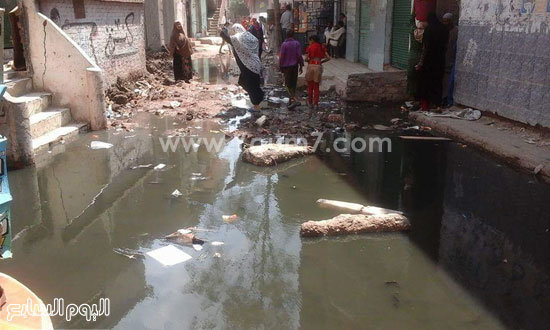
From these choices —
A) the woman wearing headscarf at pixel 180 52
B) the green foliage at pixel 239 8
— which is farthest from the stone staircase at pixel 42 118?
the green foliage at pixel 239 8

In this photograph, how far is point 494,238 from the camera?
14.5 ft

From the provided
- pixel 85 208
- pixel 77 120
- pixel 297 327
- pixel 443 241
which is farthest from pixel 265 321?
pixel 77 120

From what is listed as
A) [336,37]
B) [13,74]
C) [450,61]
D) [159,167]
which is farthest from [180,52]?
[159,167]

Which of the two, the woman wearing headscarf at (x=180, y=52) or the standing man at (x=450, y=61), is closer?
the standing man at (x=450, y=61)

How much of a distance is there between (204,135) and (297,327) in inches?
221

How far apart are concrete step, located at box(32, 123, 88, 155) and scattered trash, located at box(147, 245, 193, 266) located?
3.77 meters

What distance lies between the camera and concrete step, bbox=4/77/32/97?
25.4ft

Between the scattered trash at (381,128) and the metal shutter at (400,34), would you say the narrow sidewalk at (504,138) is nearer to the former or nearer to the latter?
the scattered trash at (381,128)

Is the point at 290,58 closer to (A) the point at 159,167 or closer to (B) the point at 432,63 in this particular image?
(B) the point at 432,63

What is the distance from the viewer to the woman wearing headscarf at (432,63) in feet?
31.2

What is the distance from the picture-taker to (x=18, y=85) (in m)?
7.94

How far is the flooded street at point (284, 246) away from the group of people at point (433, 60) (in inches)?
134

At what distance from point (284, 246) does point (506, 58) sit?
583cm

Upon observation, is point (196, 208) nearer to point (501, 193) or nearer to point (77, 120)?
point (501, 193)
